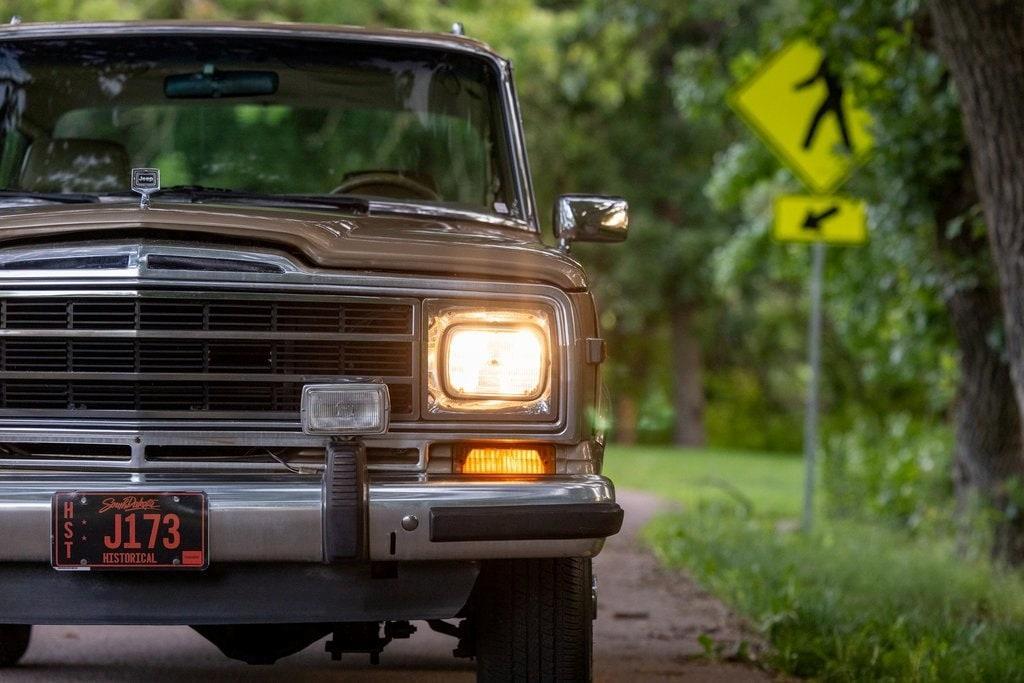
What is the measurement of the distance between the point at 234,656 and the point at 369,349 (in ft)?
3.62

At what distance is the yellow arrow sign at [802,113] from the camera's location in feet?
36.0

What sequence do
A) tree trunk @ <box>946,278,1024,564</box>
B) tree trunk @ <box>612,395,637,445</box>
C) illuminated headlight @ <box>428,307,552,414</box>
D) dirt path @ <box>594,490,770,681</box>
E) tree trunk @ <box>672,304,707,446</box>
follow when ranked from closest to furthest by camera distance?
illuminated headlight @ <box>428,307,552,414</box> < dirt path @ <box>594,490,770,681</box> < tree trunk @ <box>946,278,1024,564</box> < tree trunk @ <box>672,304,707,446</box> < tree trunk @ <box>612,395,637,445</box>

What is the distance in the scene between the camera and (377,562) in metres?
4.24

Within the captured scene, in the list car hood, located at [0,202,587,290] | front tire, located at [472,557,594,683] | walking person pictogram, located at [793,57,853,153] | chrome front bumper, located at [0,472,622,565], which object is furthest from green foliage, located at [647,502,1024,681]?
walking person pictogram, located at [793,57,853,153]

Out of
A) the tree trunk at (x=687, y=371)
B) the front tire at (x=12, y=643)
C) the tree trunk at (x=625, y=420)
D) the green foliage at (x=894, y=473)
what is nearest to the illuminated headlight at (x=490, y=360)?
the front tire at (x=12, y=643)

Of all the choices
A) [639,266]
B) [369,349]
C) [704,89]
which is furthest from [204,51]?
[639,266]

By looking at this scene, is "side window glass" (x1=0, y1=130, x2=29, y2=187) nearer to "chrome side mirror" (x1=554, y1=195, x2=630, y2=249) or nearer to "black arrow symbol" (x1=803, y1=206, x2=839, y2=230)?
"chrome side mirror" (x1=554, y1=195, x2=630, y2=249)

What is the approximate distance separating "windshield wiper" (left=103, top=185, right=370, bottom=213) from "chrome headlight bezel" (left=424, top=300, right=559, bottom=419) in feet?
3.49

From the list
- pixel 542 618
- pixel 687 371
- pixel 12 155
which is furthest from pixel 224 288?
pixel 687 371

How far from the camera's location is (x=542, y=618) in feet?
14.8

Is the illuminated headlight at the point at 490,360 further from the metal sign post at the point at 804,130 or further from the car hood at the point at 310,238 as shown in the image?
the metal sign post at the point at 804,130

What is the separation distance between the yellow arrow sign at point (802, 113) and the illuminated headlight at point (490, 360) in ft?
22.6

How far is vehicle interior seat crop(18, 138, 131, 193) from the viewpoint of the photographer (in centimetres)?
574

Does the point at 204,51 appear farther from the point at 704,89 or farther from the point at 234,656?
the point at 704,89
